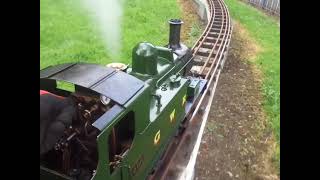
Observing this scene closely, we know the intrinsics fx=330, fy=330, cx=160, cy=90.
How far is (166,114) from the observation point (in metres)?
6.05

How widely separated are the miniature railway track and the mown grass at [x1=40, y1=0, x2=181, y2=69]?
2748mm

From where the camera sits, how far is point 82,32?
15.5 metres

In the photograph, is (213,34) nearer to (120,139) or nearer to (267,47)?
(267,47)

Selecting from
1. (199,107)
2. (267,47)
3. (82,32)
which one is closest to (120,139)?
(199,107)

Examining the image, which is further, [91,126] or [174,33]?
[174,33]

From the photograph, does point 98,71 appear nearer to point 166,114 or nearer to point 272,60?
point 166,114

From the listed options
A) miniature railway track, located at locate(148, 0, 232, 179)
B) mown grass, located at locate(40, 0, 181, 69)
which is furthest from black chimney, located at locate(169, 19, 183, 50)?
mown grass, located at locate(40, 0, 181, 69)

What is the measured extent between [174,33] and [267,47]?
36.0ft

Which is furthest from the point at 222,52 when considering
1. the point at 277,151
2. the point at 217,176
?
the point at 217,176

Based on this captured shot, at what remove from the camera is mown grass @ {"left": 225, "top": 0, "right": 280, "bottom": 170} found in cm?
1151

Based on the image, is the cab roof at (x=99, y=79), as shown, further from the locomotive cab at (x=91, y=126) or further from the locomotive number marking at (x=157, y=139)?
the locomotive number marking at (x=157, y=139)

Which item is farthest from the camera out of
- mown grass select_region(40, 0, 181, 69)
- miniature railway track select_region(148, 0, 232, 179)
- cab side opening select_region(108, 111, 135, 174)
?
mown grass select_region(40, 0, 181, 69)

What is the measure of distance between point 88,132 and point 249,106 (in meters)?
8.10

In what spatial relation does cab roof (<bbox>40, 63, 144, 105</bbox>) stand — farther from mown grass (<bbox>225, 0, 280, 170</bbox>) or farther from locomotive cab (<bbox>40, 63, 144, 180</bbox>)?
mown grass (<bbox>225, 0, 280, 170</bbox>)
